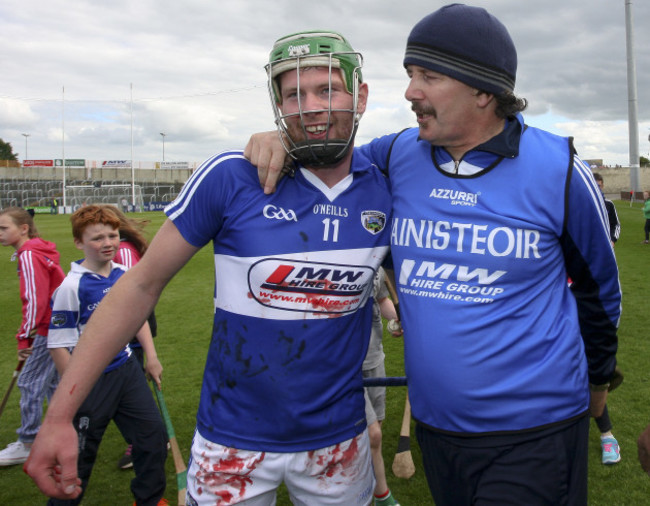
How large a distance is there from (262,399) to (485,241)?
0.93 metres

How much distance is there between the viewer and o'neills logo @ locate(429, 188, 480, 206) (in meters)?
1.93

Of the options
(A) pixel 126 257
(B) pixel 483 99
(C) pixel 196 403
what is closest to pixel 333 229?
(B) pixel 483 99

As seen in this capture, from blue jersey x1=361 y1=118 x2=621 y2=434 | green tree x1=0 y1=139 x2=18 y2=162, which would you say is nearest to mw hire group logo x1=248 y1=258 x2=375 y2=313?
blue jersey x1=361 y1=118 x2=621 y2=434

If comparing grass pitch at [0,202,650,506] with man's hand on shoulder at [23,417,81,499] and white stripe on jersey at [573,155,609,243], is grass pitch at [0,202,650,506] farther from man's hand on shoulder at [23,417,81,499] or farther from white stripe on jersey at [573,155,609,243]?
white stripe on jersey at [573,155,609,243]

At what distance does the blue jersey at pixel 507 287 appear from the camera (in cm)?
185

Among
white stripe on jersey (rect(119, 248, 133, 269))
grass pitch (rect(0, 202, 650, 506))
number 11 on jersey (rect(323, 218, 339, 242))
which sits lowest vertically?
grass pitch (rect(0, 202, 650, 506))

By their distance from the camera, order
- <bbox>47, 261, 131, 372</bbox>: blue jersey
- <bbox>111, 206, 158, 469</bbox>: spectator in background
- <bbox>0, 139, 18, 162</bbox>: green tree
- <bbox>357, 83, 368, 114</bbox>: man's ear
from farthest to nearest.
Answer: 1. <bbox>0, 139, 18, 162</bbox>: green tree
2. <bbox>111, 206, 158, 469</bbox>: spectator in background
3. <bbox>47, 261, 131, 372</bbox>: blue jersey
4. <bbox>357, 83, 368, 114</bbox>: man's ear

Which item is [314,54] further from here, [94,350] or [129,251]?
[129,251]

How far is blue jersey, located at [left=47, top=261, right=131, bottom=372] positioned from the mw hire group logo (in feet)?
7.01

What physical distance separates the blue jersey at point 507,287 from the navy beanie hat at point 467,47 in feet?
0.63

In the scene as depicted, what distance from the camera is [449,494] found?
1.99 m

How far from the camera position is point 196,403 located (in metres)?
5.94

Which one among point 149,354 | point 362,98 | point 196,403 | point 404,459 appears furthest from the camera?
point 196,403

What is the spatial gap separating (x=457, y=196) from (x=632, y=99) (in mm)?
37255
